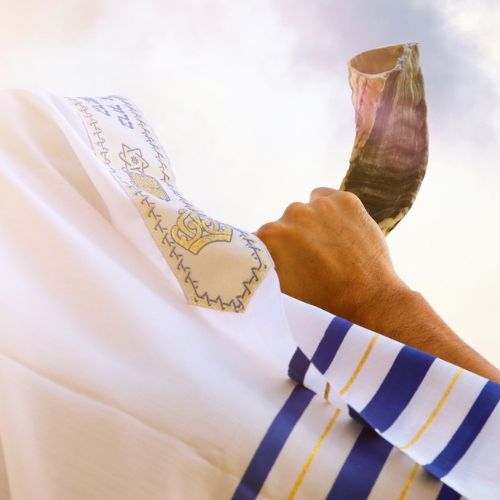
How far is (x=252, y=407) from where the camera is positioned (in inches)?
20.4

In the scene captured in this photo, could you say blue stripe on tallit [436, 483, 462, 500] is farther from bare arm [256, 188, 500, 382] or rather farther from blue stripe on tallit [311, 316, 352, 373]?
bare arm [256, 188, 500, 382]

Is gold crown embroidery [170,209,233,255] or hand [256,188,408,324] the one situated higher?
hand [256,188,408,324]

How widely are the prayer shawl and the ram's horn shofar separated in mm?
609

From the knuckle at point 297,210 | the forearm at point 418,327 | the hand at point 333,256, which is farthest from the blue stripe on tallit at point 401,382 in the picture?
the knuckle at point 297,210

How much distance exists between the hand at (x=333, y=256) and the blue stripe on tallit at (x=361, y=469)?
0.33 metres

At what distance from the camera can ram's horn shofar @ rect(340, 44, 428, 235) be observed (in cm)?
125

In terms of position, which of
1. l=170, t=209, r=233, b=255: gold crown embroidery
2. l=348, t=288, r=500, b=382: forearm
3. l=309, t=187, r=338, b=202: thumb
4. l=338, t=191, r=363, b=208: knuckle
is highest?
l=309, t=187, r=338, b=202: thumb

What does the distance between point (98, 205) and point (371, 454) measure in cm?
38

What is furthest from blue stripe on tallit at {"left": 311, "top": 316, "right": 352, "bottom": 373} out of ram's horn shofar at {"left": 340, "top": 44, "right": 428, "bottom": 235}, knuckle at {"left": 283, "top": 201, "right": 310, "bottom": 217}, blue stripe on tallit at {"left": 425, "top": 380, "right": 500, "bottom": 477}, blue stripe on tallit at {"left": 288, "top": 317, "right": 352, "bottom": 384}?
ram's horn shofar at {"left": 340, "top": 44, "right": 428, "bottom": 235}

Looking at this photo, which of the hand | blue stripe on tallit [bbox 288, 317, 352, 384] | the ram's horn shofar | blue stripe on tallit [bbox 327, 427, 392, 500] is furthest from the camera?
the ram's horn shofar

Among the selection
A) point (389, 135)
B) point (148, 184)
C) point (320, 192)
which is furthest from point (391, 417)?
point (389, 135)

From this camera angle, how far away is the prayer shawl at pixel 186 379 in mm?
496

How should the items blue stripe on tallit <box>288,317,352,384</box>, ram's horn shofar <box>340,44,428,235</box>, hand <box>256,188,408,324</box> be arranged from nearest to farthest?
1. blue stripe on tallit <box>288,317,352,384</box>
2. hand <box>256,188,408,324</box>
3. ram's horn shofar <box>340,44,428,235</box>

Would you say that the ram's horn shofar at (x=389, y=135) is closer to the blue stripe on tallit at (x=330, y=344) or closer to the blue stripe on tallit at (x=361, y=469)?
the blue stripe on tallit at (x=330, y=344)
